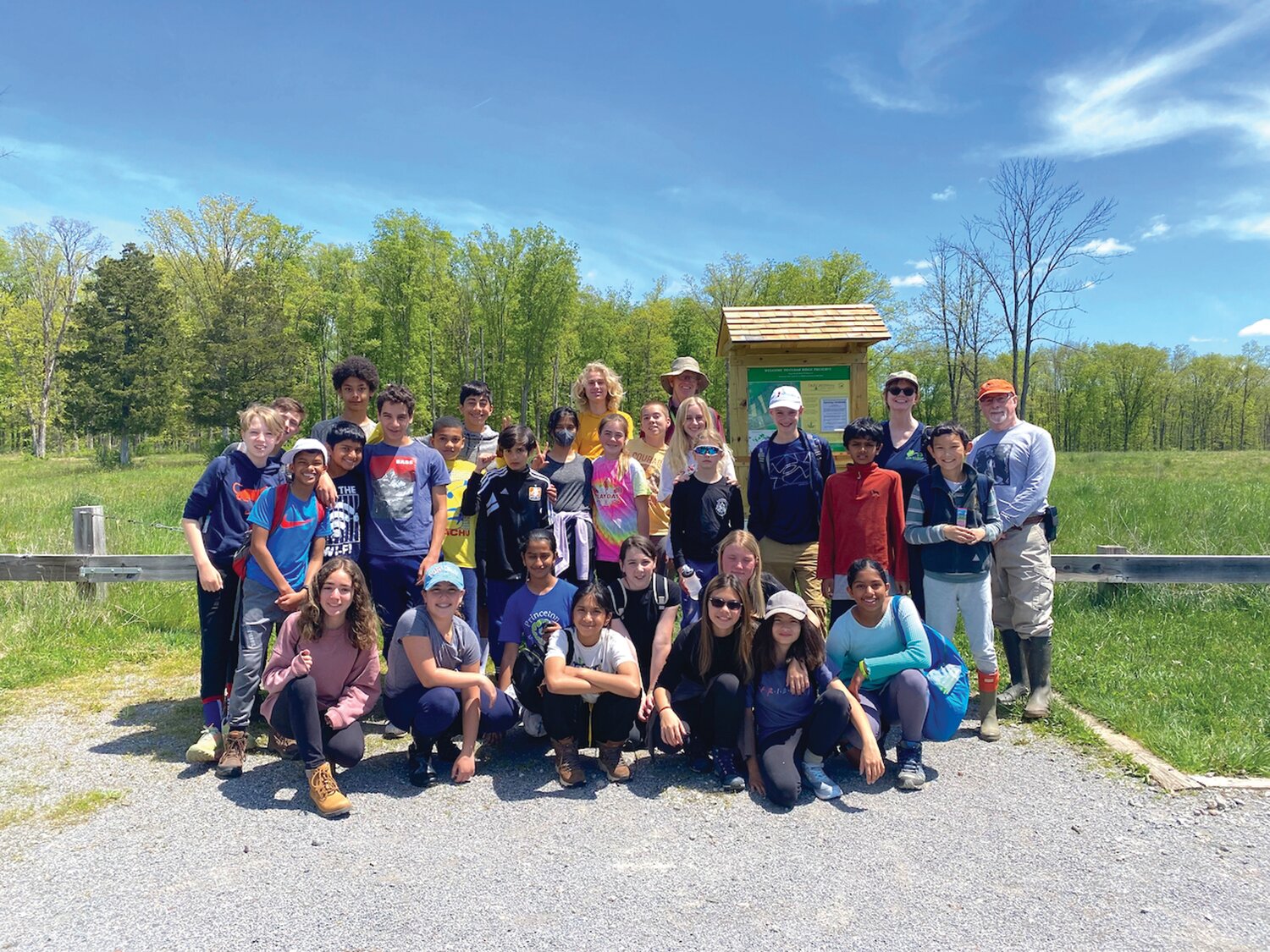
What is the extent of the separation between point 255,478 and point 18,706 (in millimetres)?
2516

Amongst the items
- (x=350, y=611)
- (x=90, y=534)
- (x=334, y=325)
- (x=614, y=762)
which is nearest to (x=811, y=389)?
(x=614, y=762)

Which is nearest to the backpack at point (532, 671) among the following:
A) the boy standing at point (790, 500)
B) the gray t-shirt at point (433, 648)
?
the gray t-shirt at point (433, 648)

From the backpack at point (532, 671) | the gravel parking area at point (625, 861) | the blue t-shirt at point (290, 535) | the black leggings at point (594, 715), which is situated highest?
the blue t-shirt at point (290, 535)

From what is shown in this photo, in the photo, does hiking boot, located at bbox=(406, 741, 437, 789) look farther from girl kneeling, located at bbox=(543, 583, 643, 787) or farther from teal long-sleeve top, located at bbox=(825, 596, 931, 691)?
teal long-sleeve top, located at bbox=(825, 596, 931, 691)

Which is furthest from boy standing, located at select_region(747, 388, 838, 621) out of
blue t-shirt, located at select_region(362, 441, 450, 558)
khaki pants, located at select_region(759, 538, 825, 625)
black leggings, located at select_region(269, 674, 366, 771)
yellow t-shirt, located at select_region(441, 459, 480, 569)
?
black leggings, located at select_region(269, 674, 366, 771)

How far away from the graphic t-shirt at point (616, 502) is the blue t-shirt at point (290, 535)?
1.78m

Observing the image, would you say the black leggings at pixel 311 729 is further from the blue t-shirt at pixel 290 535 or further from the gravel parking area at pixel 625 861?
the blue t-shirt at pixel 290 535

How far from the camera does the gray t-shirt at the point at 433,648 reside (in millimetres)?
4020

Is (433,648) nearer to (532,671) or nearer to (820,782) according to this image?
(532,671)

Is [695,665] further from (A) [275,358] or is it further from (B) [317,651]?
(A) [275,358]

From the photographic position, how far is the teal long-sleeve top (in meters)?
4.06

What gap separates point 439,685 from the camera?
3.98 m

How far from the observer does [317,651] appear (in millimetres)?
4012

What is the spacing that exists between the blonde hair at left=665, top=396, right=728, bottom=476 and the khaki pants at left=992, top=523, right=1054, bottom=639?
78.8 inches
